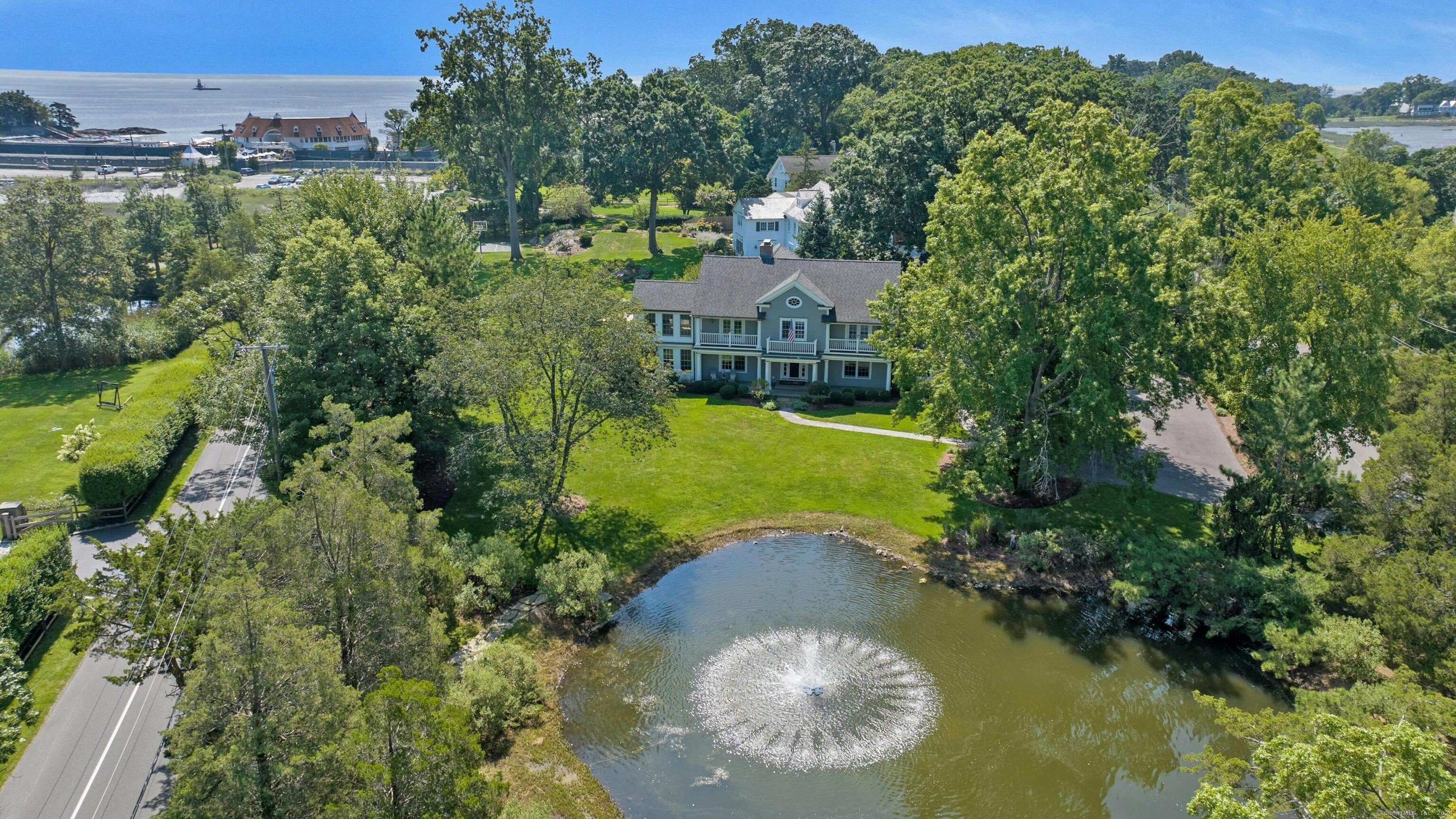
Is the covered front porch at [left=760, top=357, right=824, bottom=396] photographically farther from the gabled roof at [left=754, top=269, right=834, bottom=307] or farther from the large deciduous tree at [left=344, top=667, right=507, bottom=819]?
the large deciduous tree at [left=344, top=667, right=507, bottom=819]

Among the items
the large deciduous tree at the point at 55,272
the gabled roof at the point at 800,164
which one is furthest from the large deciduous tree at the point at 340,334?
the gabled roof at the point at 800,164

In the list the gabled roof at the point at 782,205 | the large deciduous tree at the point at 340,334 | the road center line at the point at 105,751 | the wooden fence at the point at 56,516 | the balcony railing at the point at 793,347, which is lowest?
the road center line at the point at 105,751

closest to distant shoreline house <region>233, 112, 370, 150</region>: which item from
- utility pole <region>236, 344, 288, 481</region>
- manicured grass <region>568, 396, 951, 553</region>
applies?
manicured grass <region>568, 396, 951, 553</region>

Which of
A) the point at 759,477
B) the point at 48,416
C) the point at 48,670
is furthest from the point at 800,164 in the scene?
the point at 48,670

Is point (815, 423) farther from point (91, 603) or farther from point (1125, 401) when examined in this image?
point (91, 603)

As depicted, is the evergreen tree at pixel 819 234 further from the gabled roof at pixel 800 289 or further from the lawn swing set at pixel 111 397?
the lawn swing set at pixel 111 397

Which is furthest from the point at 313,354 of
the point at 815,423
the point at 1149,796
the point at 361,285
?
the point at 1149,796
